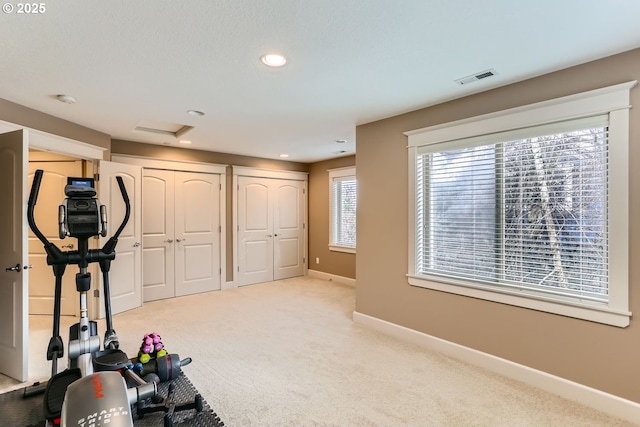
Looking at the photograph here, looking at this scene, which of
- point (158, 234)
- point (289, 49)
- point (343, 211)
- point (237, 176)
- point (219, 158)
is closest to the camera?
point (289, 49)

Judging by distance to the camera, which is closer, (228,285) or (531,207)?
(531,207)

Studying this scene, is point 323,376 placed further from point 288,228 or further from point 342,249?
point 288,228

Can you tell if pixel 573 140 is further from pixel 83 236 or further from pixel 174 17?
pixel 83 236

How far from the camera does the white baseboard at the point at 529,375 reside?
2.07m

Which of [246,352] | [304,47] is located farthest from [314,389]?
[304,47]

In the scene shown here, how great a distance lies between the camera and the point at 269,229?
6.11m

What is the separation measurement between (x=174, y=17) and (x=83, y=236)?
5.31 ft

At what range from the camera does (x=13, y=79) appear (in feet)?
7.94

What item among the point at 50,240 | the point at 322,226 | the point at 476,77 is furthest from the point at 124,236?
the point at 476,77

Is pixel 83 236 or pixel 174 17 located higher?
pixel 174 17

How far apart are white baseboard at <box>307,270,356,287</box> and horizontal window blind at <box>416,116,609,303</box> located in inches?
106

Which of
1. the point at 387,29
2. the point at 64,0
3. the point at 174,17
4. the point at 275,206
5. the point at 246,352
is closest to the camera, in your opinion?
the point at 64,0

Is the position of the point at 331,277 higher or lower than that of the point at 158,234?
lower

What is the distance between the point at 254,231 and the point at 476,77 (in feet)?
14.6
